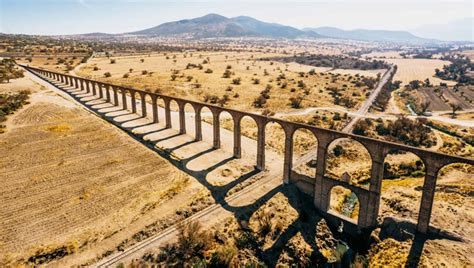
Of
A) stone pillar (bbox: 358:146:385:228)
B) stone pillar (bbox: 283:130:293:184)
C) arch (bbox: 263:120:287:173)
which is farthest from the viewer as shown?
arch (bbox: 263:120:287:173)

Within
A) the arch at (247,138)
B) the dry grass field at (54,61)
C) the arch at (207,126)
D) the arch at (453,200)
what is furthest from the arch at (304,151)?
the dry grass field at (54,61)

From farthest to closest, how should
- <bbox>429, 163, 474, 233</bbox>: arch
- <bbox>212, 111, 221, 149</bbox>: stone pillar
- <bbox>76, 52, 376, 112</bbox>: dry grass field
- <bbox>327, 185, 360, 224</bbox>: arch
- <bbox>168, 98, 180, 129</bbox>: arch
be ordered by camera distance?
<bbox>76, 52, 376, 112</bbox>: dry grass field
<bbox>168, 98, 180, 129</bbox>: arch
<bbox>212, 111, 221, 149</bbox>: stone pillar
<bbox>327, 185, 360, 224</bbox>: arch
<bbox>429, 163, 474, 233</bbox>: arch

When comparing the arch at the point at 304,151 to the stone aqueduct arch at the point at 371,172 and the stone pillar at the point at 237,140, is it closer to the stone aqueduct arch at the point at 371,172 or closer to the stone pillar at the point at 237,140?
the stone aqueduct arch at the point at 371,172

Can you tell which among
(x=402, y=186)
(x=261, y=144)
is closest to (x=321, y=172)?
(x=261, y=144)

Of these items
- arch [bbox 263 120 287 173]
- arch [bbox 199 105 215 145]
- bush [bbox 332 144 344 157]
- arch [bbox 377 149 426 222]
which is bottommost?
arch [bbox 377 149 426 222]

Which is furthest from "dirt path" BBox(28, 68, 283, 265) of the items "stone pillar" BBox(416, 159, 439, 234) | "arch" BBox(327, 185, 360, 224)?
"stone pillar" BBox(416, 159, 439, 234)

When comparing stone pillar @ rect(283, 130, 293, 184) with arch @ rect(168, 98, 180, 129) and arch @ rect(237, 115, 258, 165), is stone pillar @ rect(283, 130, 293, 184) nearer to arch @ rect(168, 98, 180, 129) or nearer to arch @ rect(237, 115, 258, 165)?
arch @ rect(237, 115, 258, 165)
